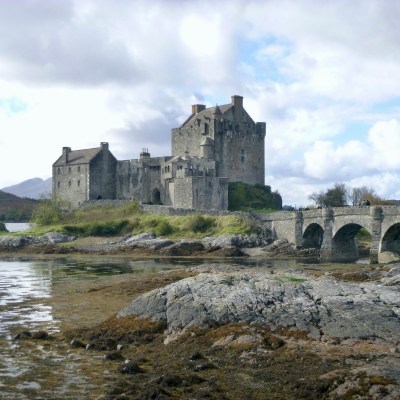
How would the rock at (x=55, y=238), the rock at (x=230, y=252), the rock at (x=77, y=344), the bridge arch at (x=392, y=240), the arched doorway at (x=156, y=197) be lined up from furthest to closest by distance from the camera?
the arched doorway at (x=156, y=197), the rock at (x=55, y=238), the rock at (x=230, y=252), the bridge arch at (x=392, y=240), the rock at (x=77, y=344)

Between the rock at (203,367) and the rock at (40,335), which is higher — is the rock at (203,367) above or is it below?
below

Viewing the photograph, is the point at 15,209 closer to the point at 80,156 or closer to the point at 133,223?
the point at 80,156

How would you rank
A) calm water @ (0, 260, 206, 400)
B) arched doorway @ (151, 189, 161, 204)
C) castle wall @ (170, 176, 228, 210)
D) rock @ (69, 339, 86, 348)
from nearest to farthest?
calm water @ (0, 260, 206, 400) → rock @ (69, 339, 86, 348) → castle wall @ (170, 176, 228, 210) → arched doorway @ (151, 189, 161, 204)

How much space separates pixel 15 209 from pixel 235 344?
482 feet

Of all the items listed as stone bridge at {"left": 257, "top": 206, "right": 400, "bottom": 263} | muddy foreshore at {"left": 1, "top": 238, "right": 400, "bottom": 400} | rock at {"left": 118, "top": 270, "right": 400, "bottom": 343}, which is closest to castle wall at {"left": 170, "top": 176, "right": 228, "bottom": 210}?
stone bridge at {"left": 257, "top": 206, "right": 400, "bottom": 263}

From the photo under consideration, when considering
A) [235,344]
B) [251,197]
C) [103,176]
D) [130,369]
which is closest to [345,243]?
[251,197]

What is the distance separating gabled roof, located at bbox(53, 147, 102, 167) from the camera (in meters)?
84.1

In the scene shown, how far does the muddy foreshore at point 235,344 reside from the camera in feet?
54.5

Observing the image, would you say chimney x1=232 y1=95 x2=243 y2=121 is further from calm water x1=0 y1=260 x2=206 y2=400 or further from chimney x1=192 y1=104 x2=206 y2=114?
calm water x1=0 y1=260 x2=206 y2=400

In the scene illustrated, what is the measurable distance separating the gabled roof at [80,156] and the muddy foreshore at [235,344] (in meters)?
55.6

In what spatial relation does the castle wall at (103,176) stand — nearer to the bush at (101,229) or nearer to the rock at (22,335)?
the bush at (101,229)

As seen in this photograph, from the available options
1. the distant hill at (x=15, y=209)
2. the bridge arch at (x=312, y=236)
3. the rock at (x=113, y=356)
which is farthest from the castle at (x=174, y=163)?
the distant hill at (x=15, y=209)

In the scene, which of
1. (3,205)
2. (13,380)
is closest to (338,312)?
(13,380)

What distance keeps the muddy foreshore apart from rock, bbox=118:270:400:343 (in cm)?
4
